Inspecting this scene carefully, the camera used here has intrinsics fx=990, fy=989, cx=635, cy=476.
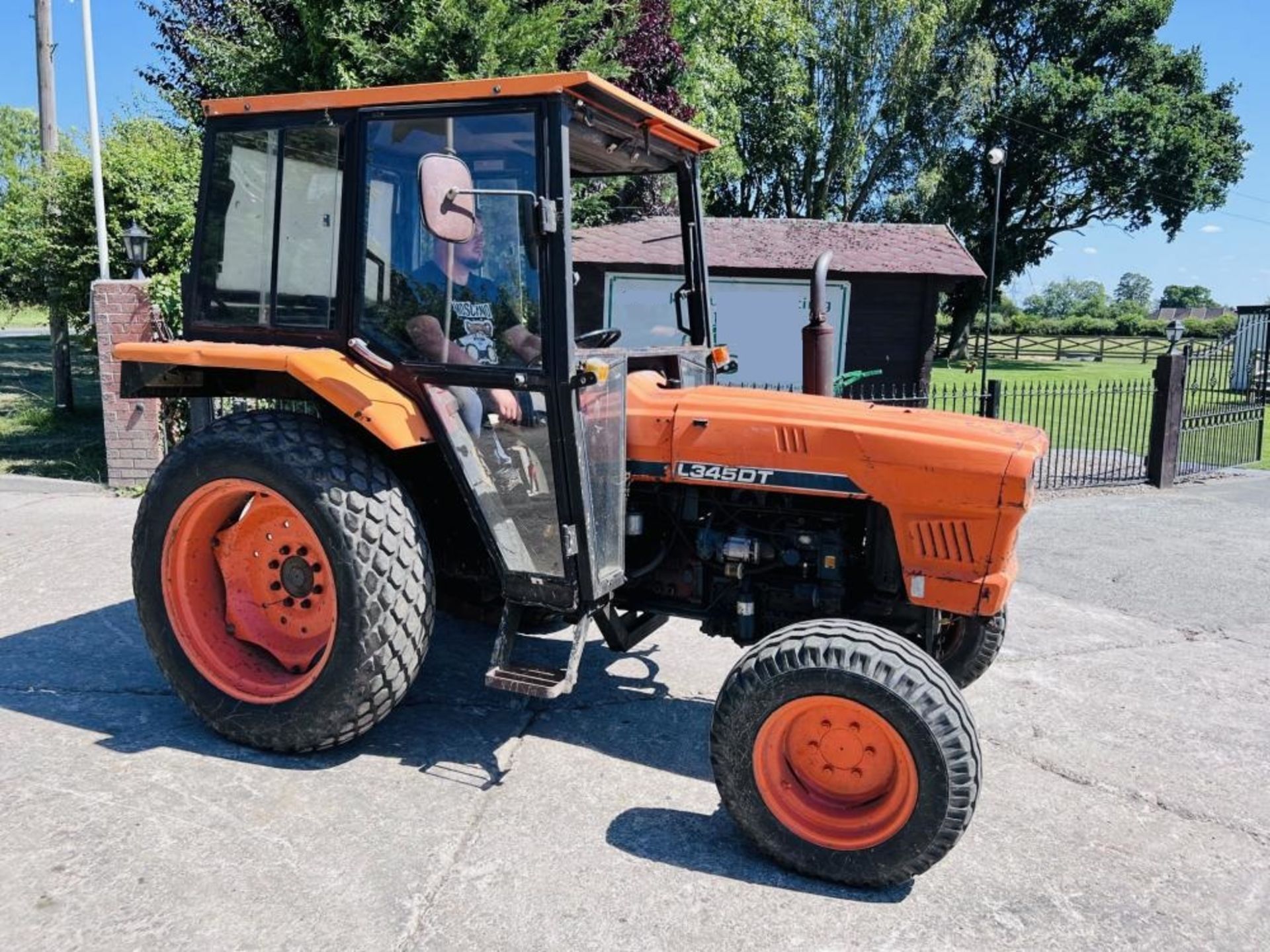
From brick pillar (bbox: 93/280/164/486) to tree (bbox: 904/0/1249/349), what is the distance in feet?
81.8

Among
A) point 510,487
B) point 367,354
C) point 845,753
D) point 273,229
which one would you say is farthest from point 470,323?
point 845,753

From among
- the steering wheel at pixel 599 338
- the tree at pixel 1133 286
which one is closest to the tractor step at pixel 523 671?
the steering wheel at pixel 599 338

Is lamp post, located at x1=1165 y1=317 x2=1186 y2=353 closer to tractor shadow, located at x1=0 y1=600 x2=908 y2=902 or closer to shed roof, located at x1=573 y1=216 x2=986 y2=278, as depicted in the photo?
shed roof, located at x1=573 y1=216 x2=986 y2=278

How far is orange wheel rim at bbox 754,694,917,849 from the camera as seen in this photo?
299 centimetres

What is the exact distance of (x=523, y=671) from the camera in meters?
3.58

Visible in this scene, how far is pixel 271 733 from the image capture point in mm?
3604

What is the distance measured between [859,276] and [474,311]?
11005mm

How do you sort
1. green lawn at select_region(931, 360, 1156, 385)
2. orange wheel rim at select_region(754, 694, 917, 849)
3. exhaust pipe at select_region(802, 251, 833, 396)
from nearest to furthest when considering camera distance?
orange wheel rim at select_region(754, 694, 917, 849) < exhaust pipe at select_region(802, 251, 833, 396) < green lawn at select_region(931, 360, 1156, 385)

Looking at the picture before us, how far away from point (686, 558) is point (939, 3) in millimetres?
27220

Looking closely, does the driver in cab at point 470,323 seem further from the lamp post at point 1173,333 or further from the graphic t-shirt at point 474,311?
the lamp post at point 1173,333

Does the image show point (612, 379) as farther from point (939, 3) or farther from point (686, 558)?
point (939, 3)

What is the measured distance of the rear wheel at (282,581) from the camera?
3.42 metres

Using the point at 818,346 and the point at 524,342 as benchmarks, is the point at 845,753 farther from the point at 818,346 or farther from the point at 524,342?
the point at 818,346

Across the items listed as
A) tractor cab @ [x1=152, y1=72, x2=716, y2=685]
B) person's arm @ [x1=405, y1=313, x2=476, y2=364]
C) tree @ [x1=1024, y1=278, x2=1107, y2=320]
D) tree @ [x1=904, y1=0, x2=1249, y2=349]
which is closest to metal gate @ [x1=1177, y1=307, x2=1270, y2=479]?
tractor cab @ [x1=152, y1=72, x2=716, y2=685]
